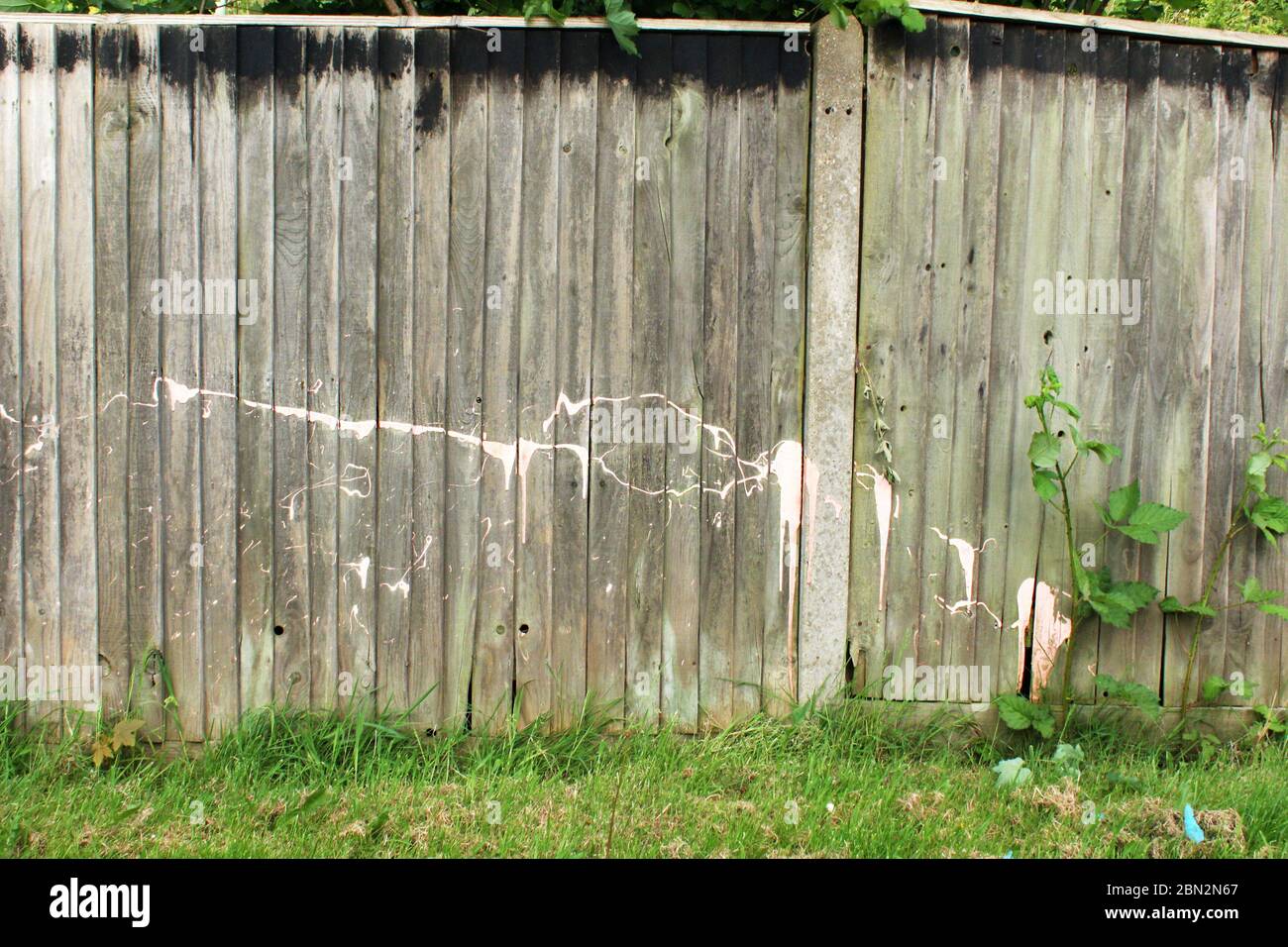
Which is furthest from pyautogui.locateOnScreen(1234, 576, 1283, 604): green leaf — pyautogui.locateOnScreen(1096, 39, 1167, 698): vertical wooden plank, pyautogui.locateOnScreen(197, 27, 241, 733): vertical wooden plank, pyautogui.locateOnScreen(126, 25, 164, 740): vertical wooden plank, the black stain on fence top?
the black stain on fence top

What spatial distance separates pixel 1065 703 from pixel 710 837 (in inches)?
58.9

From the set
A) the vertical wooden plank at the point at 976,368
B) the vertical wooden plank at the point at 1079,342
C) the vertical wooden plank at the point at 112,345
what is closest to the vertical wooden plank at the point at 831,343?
the vertical wooden plank at the point at 976,368

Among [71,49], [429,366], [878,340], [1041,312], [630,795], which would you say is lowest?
[630,795]

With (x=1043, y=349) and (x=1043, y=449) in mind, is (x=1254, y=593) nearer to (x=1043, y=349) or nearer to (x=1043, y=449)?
(x=1043, y=449)

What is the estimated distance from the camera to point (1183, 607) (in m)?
3.81

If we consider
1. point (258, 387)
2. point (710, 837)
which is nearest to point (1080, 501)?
point (710, 837)

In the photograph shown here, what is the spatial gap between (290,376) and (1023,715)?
→ 285 cm

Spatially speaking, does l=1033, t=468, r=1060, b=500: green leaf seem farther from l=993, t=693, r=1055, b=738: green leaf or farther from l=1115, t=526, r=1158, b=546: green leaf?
l=993, t=693, r=1055, b=738: green leaf

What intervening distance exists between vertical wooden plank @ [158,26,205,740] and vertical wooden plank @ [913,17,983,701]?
258cm

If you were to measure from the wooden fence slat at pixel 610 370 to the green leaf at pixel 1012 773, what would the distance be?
4.26 ft

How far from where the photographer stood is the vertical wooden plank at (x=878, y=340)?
12.3ft

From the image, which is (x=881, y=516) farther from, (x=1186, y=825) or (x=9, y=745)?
(x=9, y=745)

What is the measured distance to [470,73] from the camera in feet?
12.1

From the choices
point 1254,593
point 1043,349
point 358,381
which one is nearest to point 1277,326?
point 1043,349
